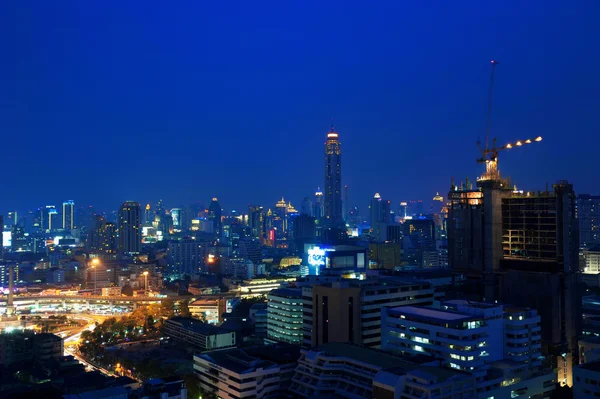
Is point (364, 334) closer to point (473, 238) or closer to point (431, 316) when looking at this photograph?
point (431, 316)

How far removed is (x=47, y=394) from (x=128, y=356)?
7376 millimetres

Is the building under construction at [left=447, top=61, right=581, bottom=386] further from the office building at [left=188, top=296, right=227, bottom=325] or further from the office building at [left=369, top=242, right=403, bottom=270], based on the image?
the office building at [left=369, top=242, right=403, bottom=270]

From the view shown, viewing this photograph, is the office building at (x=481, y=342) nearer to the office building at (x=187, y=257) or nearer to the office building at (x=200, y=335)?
the office building at (x=200, y=335)

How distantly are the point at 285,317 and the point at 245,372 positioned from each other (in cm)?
738

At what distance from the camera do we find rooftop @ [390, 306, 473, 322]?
532 inches

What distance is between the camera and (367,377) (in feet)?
40.2

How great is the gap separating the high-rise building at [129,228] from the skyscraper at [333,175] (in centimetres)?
2777

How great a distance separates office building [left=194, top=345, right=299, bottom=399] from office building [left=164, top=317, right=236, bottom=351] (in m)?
4.49

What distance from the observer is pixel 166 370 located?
1647 cm

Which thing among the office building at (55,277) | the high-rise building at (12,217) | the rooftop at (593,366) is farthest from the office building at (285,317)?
the high-rise building at (12,217)

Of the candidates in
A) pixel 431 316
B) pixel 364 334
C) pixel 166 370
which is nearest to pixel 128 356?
pixel 166 370

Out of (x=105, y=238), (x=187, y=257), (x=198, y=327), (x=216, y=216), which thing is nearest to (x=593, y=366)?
(x=198, y=327)

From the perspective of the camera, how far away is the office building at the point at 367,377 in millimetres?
10797

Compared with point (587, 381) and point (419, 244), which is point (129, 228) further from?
point (587, 381)
